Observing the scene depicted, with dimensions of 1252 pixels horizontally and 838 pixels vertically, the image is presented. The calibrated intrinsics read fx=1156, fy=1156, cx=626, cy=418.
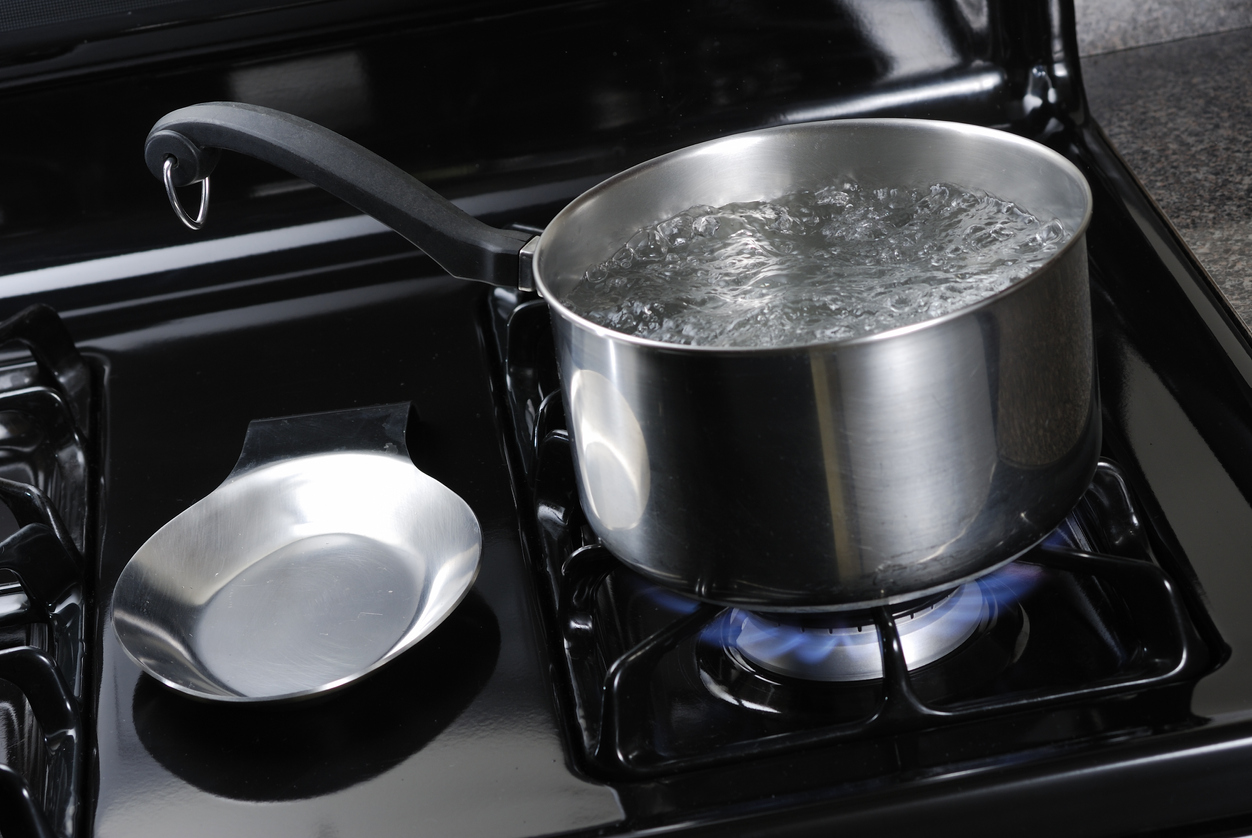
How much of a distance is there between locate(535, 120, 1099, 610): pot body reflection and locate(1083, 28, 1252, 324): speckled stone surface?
0.63 feet

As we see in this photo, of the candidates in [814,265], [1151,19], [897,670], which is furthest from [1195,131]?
[897,670]

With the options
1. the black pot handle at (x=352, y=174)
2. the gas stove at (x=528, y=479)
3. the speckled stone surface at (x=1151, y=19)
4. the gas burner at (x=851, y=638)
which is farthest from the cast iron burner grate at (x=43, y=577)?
the speckled stone surface at (x=1151, y=19)

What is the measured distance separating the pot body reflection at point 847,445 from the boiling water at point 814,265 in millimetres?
42

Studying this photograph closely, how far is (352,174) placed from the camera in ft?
1.81

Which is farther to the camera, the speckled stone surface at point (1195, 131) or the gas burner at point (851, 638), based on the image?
the speckled stone surface at point (1195, 131)

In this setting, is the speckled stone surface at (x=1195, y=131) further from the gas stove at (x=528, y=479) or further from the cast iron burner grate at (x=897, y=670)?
the cast iron burner grate at (x=897, y=670)

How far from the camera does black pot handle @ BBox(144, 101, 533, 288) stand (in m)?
0.54

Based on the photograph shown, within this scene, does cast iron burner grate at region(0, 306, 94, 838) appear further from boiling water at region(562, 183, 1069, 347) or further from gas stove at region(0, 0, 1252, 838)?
boiling water at region(562, 183, 1069, 347)

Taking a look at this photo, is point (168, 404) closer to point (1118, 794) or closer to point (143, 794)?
point (143, 794)

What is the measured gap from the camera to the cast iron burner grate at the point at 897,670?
0.47 m

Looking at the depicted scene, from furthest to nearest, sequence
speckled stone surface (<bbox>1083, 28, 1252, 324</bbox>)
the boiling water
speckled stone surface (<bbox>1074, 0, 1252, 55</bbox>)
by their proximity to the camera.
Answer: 1. speckled stone surface (<bbox>1074, 0, 1252, 55</bbox>)
2. speckled stone surface (<bbox>1083, 28, 1252, 324</bbox>)
3. the boiling water

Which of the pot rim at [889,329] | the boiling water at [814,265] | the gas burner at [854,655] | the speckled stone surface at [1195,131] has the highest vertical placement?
the pot rim at [889,329]

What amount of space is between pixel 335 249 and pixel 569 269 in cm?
34

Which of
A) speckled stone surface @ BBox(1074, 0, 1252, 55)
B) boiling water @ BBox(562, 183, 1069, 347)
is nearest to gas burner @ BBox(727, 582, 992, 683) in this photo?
boiling water @ BBox(562, 183, 1069, 347)
